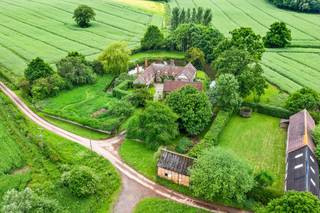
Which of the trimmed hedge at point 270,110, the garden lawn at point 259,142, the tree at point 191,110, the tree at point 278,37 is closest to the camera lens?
the garden lawn at point 259,142

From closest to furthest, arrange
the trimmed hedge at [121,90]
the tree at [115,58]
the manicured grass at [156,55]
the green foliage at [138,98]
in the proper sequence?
the green foliage at [138,98] → the trimmed hedge at [121,90] → the tree at [115,58] → the manicured grass at [156,55]

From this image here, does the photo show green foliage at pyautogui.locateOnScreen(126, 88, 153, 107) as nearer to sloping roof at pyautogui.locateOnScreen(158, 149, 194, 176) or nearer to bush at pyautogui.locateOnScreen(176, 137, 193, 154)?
bush at pyautogui.locateOnScreen(176, 137, 193, 154)

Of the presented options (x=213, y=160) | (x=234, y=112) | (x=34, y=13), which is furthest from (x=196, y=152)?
(x=34, y=13)

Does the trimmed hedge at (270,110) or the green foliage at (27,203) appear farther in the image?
the trimmed hedge at (270,110)

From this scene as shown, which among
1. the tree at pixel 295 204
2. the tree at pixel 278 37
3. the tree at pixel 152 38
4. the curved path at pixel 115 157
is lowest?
the curved path at pixel 115 157

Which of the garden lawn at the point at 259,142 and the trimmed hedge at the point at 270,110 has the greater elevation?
the trimmed hedge at the point at 270,110

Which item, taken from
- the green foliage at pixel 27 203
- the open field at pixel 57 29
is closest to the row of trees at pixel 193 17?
the open field at pixel 57 29

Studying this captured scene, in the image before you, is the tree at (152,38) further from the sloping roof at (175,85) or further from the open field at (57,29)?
the sloping roof at (175,85)
